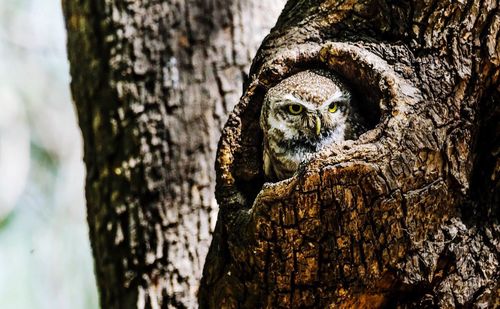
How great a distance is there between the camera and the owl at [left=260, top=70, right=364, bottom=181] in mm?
3096

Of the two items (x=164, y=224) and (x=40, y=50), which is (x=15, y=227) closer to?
(x=40, y=50)

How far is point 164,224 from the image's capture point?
327 centimetres

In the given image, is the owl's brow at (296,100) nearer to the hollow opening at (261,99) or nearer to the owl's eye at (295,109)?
the owl's eye at (295,109)

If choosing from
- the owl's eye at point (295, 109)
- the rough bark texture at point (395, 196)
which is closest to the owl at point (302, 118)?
the owl's eye at point (295, 109)

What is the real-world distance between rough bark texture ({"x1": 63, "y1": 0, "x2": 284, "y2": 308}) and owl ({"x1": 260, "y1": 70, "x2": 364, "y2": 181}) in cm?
33

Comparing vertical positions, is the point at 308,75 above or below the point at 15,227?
above

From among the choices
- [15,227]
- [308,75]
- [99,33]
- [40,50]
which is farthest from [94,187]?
[40,50]

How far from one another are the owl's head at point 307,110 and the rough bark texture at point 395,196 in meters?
0.30

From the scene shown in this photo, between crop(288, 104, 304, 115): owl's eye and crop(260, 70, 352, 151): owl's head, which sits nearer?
crop(260, 70, 352, 151): owl's head

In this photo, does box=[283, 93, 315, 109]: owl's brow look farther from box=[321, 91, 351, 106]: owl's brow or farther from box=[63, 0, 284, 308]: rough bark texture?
box=[63, 0, 284, 308]: rough bark texture

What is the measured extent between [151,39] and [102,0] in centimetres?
33

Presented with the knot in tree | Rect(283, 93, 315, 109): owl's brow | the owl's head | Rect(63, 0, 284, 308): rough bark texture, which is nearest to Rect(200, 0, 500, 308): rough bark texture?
the knot in tree

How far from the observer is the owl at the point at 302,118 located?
122 inches

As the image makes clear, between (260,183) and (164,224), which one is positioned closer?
(260,183)
